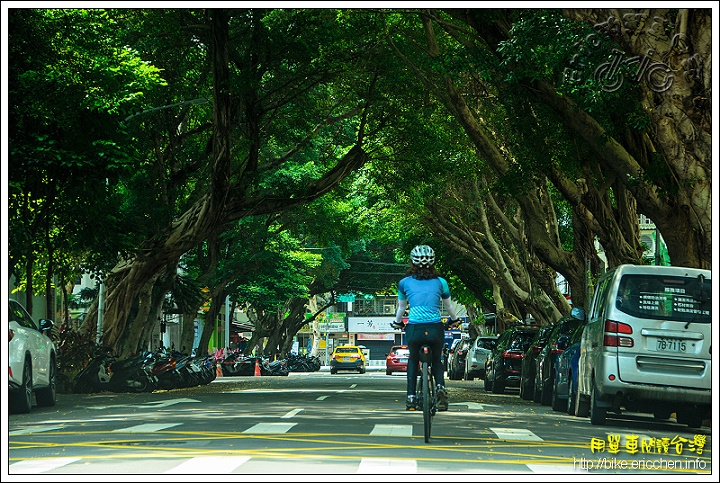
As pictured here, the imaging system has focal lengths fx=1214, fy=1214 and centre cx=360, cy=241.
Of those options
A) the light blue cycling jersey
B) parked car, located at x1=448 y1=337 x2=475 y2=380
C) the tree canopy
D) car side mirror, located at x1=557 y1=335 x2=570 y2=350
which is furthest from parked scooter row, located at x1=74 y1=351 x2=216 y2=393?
parked car, located at x1=448 y1=337 x2=475 y2=380

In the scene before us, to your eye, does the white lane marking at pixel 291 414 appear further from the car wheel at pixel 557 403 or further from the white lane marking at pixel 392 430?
the car wheel at pixel 557 403

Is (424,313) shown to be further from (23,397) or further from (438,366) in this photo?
(23,397)

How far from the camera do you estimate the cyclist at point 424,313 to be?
39.4ft

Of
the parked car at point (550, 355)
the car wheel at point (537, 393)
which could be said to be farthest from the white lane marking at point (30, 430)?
the car wheel at point (537, 393)

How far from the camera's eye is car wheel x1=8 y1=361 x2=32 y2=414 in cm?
1834

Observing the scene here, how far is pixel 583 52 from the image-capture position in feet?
57.2

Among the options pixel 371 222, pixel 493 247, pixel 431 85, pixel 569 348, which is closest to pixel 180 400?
pixel 569 348

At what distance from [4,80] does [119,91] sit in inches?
511

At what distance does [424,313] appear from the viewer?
12039mm

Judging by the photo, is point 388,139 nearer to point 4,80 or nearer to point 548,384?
point 548,384

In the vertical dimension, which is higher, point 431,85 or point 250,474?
point 431,85

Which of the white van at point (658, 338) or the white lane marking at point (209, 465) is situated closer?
the white lane marking at point (209, 465)

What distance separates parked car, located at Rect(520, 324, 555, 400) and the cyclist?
11.6 m

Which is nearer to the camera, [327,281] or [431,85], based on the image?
[431,85]
